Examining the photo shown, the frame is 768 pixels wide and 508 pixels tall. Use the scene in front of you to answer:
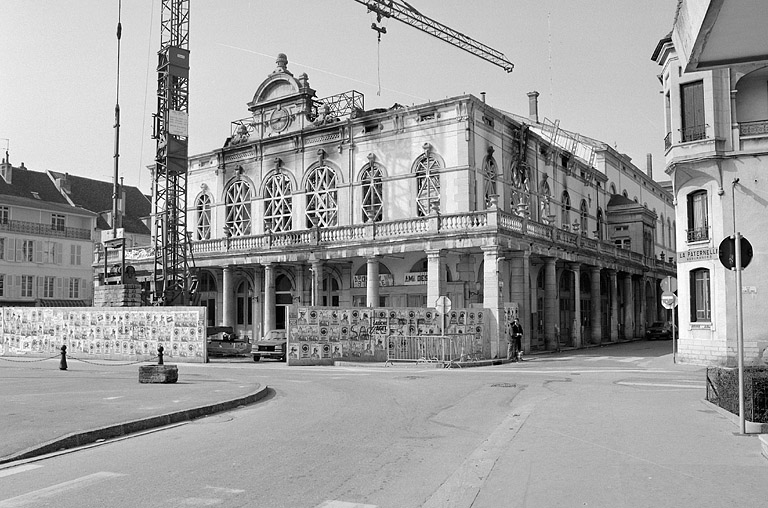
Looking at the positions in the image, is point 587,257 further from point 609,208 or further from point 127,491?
point 127,491

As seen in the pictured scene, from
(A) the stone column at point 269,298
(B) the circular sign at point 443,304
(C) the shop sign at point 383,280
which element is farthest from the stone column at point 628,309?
(B) the circular sign at point 443,304

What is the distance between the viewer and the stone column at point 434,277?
31.3 metres

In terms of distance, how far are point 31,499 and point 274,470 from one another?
2525 mm

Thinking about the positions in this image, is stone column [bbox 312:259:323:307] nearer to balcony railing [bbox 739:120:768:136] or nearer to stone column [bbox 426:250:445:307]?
stone column [bbox 426:250:445:307]

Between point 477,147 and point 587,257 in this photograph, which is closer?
point 477,147

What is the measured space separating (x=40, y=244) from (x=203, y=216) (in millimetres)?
21363

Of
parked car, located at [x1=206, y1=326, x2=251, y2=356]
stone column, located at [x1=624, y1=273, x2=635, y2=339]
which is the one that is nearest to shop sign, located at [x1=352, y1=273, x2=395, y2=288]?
parked car, located at [x1=206, y1=326, x2=251, y2=356]

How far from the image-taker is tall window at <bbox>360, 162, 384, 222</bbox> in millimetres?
37719

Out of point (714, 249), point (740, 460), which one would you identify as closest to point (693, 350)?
point (714, 249)

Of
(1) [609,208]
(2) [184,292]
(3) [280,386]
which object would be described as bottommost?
(3) [280,386]

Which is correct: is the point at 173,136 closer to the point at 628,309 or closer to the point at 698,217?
the point at 698,217

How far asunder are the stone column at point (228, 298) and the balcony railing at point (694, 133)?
83.4ft

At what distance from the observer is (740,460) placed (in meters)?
8.26

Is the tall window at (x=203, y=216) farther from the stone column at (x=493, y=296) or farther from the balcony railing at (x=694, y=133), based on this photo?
the balcony railing at (x=694, y=133)
